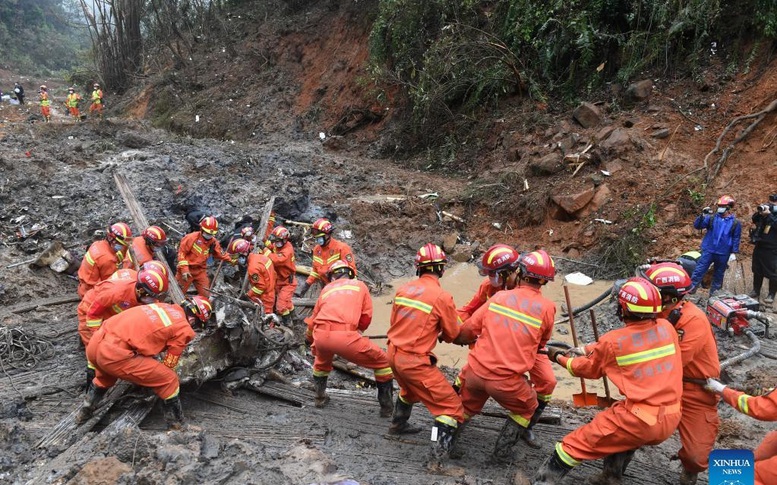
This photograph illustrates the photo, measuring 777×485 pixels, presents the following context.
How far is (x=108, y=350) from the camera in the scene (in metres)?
3.88

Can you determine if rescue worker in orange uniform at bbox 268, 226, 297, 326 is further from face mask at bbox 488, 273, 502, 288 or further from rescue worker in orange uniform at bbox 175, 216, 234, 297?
face mask at bbox 488, 273, 502, 288

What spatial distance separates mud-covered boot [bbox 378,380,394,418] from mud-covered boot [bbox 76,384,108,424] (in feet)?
7.58

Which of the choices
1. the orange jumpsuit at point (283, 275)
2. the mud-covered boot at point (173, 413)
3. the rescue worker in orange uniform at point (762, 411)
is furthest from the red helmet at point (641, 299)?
the orange jumpsuit at point (283, 275)

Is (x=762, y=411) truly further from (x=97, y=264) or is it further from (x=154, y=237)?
(x=154, y=237)

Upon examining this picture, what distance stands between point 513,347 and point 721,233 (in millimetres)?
4850

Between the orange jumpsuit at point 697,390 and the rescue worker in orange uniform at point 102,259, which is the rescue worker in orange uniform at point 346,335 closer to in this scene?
the orange jumpsuit at point 697,390

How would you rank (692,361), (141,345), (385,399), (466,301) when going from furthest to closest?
(466,301) < (385,399) < (141,345) < (692,361)

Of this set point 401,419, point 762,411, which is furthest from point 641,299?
point 401,419

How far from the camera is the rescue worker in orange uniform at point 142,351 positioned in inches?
154

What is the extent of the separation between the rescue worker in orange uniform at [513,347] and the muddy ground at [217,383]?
467mm

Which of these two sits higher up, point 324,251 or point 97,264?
point 97,264

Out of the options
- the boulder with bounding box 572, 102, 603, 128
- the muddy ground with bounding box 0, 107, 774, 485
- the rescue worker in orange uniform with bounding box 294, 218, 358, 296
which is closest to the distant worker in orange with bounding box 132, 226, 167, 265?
the muddy ground with bounding box 0, 107, 774, 485

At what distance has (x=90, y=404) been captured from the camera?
4141 mm

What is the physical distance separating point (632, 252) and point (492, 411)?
5.22 meters
